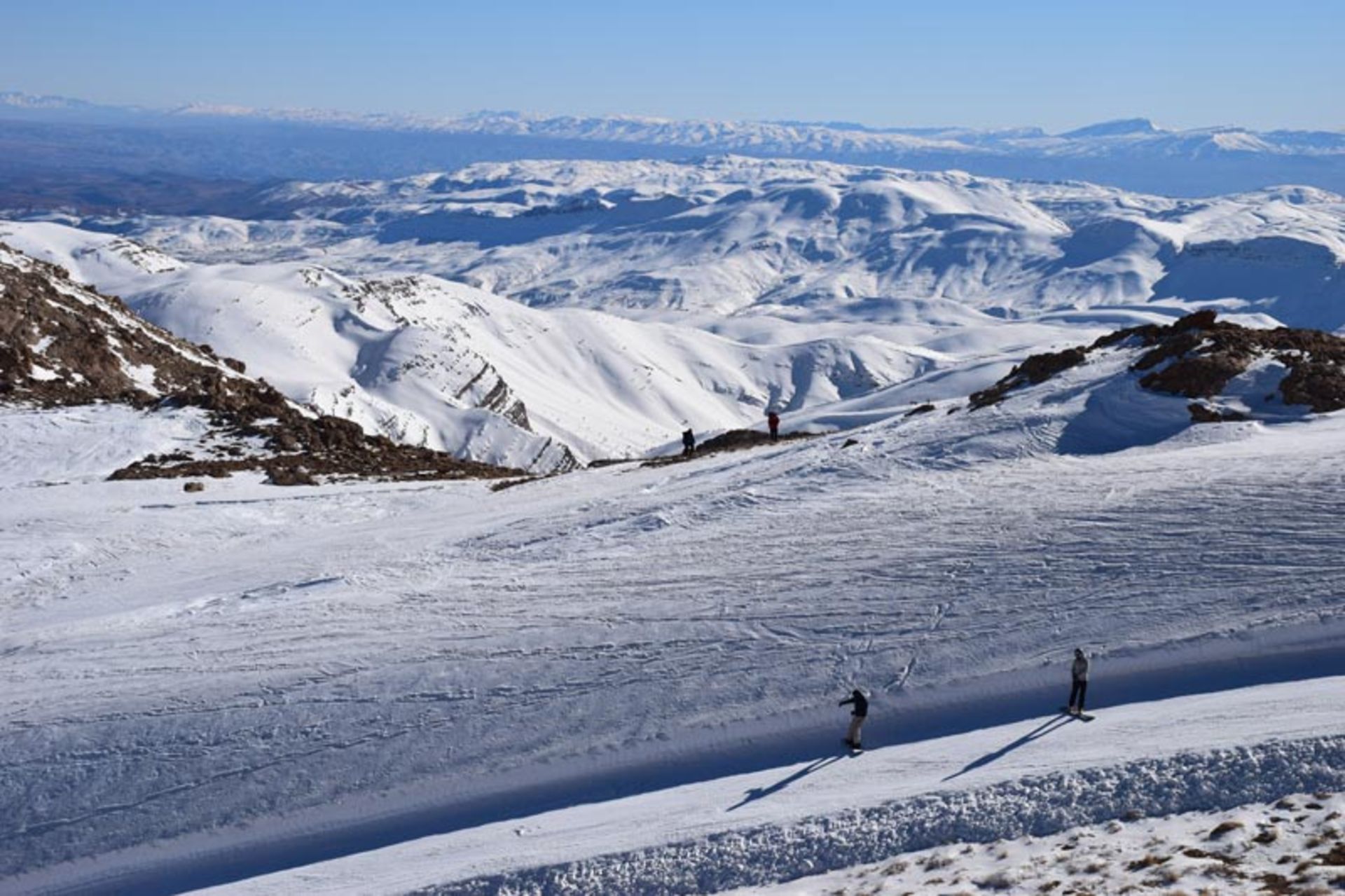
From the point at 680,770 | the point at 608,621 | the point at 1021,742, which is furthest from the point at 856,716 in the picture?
the point at 608,621

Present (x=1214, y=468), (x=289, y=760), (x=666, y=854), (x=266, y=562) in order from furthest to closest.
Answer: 1. (x=266, y=562)
2. (x=1214, y=468)
3. (x=289, y=760)
4. (x=666, y=854)

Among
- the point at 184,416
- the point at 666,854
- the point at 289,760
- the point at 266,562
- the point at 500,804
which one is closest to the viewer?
the point at 666,854

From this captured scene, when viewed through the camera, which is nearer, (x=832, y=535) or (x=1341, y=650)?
(x=1341, y=650)

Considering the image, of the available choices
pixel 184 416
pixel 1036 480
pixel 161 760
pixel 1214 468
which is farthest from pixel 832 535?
pixel 184 416

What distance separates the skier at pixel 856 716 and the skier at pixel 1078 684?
3591 millimetres

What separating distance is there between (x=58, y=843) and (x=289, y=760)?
414 cm

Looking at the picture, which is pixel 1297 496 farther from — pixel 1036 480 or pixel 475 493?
pixel 475 493

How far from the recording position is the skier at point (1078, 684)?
64.3 ft

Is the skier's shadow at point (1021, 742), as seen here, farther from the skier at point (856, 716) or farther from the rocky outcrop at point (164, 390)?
the rocky outcrop at point (164, 390)

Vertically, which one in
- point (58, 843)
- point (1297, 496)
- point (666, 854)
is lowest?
point (58, 843)

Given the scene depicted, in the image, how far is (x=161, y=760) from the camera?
22203mm

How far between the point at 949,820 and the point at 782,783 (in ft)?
10.4

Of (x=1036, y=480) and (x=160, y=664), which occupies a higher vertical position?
(x=1036, y=480)

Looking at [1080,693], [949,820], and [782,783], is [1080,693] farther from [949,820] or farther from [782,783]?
[782,783]
